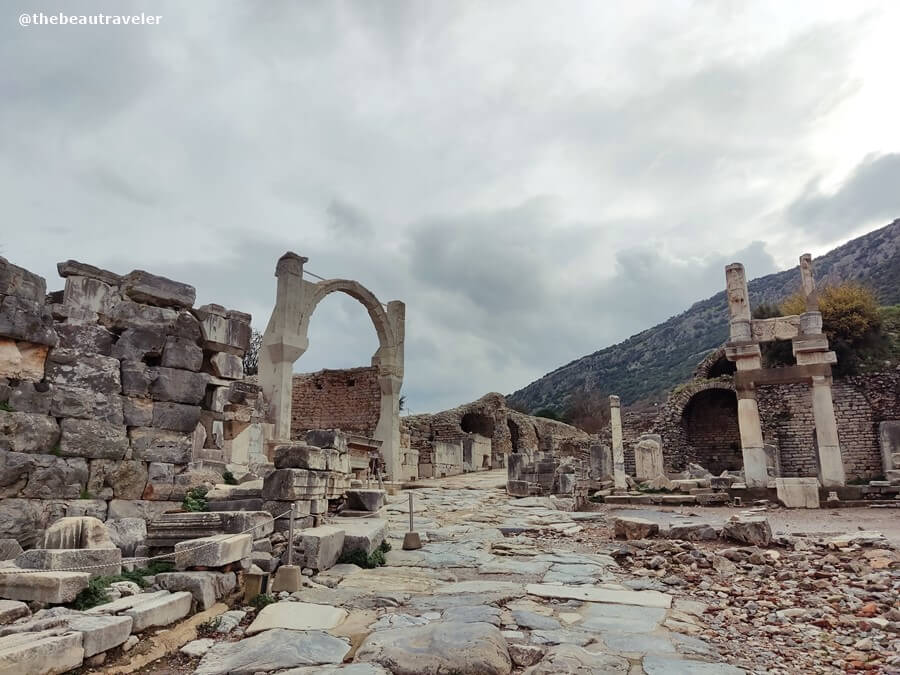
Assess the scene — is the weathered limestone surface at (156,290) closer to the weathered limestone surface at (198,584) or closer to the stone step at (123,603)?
the weathered limestone surface at (198,584)

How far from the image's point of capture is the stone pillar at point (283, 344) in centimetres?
1390

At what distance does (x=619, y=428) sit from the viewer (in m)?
19.2

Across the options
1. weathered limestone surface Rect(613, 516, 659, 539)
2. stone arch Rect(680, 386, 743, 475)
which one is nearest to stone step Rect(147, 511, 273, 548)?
weathered limestone surface Rect(613, 516, 659, 539)

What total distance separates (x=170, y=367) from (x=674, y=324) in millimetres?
76684

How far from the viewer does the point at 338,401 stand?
22.5 m

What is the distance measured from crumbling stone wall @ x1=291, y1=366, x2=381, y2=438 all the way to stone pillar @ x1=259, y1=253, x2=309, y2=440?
7.74 meters

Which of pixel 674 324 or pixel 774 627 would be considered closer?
pixel 774 627

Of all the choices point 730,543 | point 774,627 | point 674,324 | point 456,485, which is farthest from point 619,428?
point 674,324

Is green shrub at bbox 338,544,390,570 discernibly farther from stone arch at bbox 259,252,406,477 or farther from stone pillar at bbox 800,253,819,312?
stone pillar at bbox 800,253,819,312

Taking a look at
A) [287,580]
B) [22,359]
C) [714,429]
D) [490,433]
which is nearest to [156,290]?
[22,359]

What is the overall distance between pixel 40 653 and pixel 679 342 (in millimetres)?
73580

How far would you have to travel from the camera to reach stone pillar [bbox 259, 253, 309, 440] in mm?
13898

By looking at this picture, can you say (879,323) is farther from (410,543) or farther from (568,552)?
(410,543)

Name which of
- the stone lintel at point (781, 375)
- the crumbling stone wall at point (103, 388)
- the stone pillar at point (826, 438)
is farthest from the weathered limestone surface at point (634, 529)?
the stone lintel at point (781, 375)
